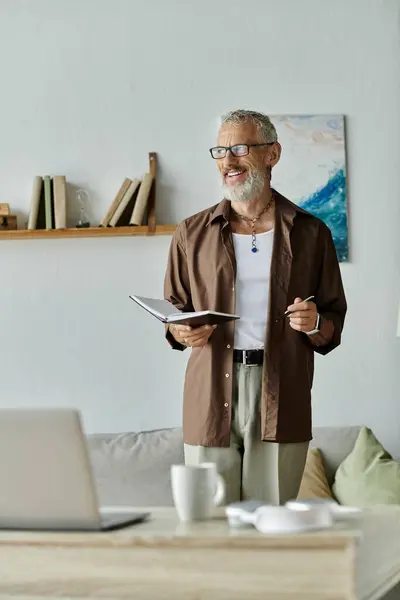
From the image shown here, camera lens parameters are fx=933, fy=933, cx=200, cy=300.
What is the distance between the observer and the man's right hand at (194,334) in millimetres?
2272

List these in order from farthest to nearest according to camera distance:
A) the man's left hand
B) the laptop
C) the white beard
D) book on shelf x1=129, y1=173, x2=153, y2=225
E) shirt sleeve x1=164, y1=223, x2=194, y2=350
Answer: book on shelf x1=129, y1=173, x2=153, y2=225
shirt sleeve x1=164, y1=223, x2=194, y2=350
the white beard
the man's left hand
the laptop

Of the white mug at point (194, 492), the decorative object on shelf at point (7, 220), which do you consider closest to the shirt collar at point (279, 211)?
the white mug at point (194, 492)

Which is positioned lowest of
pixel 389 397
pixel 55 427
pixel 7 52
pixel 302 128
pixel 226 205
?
pixel 389 397

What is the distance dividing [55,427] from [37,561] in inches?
7.0

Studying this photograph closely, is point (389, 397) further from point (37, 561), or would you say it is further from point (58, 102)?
point (37, 561)

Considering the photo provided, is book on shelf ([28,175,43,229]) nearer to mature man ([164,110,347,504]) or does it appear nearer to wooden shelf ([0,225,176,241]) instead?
wooden shelf ([0,225,176,241])

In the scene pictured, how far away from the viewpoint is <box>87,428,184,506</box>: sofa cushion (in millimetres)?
3355

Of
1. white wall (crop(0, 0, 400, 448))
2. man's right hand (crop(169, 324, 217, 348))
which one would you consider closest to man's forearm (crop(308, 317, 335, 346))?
man's right hand (crop(169, 324, 217, 348))

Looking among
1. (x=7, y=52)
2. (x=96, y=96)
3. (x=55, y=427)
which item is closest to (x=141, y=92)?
(x=96, y=96)

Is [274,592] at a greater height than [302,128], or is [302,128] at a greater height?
[302,128]

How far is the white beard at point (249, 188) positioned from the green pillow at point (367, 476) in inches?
52.8

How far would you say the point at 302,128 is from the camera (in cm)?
371

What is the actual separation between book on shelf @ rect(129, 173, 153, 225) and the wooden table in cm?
244

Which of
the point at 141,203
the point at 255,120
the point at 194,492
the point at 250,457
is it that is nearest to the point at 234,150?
the point at 255,120
